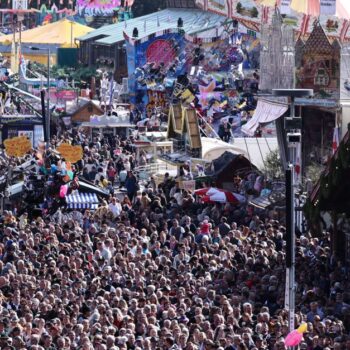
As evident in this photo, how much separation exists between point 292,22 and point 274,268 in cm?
1742

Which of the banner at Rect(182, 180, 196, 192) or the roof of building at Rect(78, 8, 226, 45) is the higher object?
the roof of building at Rect(78, 8, 226, 45)

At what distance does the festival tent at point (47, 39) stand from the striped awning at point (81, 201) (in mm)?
55639

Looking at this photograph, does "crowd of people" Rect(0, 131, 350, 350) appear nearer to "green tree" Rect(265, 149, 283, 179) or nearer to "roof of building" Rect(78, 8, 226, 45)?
"green tree" Rect(265, 149, 283, 179)

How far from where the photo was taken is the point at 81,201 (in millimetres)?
40656

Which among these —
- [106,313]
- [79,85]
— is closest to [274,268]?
[106,313]

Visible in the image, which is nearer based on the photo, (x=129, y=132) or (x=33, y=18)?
(x=129, y=132)

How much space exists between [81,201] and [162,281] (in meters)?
12.4

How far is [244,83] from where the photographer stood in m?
65.8

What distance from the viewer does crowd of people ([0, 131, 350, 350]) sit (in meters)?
24.1

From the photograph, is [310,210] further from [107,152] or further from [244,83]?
[244,83]

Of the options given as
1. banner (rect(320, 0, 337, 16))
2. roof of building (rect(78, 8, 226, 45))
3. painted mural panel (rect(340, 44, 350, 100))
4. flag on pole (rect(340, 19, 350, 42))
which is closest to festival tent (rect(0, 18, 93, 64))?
roof of building (rect(78, 8, 226, 45))

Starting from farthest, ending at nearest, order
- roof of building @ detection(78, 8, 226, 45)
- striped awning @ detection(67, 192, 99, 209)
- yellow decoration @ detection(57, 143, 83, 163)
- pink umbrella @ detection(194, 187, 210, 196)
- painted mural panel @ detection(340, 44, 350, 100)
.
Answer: roof of building @ detection(78, 8, 226, 45)
yellow decoration @ detection(57, 143, 83, 163)
painted mural panel @ detection(340, 44, 350, 100)
striped awning @ detection(67, 192, 99, 209)
pink umbrella @ detection(194, 187, 210, 196)

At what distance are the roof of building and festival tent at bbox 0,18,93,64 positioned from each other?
2.78 meters

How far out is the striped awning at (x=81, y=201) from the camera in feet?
133
